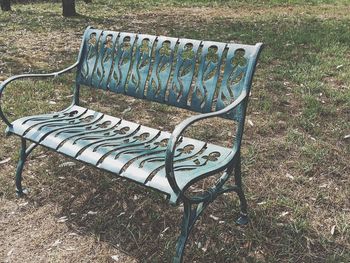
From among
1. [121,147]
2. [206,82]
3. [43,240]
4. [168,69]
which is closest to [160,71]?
[168,69]

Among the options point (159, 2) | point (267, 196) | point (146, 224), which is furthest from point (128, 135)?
point (159, 2)

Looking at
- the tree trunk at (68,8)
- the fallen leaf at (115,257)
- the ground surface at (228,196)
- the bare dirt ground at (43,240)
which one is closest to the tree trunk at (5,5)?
the tree trunk at (68,8)

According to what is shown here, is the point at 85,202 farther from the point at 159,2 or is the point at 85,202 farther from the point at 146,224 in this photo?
the point at 159,2

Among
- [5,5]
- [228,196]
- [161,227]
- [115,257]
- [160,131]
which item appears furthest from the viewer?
[5,5]

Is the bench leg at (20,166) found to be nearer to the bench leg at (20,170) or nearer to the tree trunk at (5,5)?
the bench leg at (20,170)

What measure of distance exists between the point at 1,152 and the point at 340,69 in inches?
179

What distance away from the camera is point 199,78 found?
318 cm

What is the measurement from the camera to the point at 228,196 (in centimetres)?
352

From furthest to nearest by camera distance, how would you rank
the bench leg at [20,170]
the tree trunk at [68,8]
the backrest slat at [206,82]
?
the tree trunk at [68,8] < the bench leg at [20,170] < the backrest slat at [206,82]

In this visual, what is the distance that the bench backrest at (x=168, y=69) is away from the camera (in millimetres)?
3002

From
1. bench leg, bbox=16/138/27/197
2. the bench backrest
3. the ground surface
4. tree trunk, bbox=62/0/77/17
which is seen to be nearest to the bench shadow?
the ground surface

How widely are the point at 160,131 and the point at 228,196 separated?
0.78 metres

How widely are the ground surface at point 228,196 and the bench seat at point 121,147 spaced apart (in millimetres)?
573

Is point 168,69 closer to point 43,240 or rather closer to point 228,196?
point 228,196
